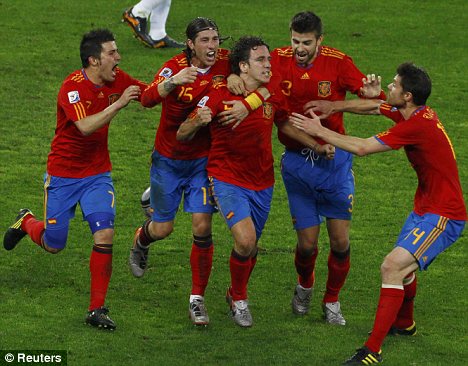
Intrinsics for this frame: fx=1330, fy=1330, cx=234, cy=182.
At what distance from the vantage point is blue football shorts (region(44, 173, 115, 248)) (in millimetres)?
12328

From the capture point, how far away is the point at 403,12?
23.8 m

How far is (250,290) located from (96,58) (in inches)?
115

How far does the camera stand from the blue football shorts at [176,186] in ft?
41.0

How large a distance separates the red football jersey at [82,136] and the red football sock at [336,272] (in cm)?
232

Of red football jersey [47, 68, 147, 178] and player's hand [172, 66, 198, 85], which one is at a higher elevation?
player's hand [172, 66, 198, 85]

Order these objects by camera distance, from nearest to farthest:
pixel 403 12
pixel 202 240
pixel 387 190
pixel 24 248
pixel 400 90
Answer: pixel 400 90
pixel 202 240
pixel 24 248
pixel 387 190
pixel 403 12

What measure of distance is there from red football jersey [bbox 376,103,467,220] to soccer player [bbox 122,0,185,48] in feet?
32.8

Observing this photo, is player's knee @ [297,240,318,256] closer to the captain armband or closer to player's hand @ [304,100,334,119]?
player's hand @ [304,100,334,119]

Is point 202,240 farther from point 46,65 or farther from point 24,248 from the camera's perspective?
point 46,65

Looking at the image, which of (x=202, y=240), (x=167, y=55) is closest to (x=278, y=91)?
(x=202, y=240)

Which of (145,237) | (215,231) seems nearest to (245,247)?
(145,237)

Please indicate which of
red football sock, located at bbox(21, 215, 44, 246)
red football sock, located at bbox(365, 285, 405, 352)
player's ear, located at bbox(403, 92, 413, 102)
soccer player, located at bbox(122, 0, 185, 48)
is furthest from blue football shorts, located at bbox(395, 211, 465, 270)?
soccer player, located at bbox(122, 0, 185, 48)

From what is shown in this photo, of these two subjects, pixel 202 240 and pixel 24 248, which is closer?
pixel 202 240

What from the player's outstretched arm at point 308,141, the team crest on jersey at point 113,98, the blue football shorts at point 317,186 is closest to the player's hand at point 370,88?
the blue football shorts at point 317,186
